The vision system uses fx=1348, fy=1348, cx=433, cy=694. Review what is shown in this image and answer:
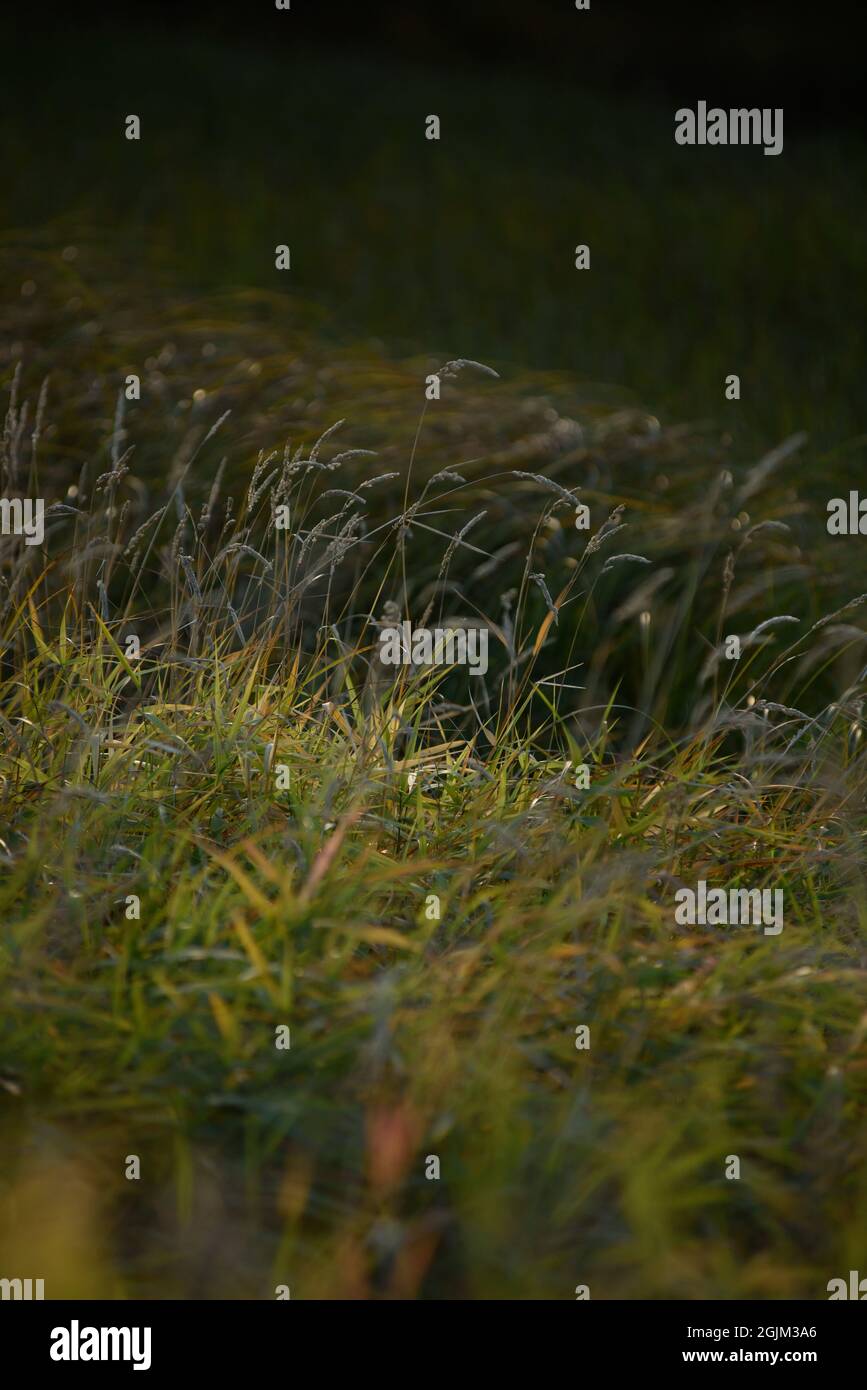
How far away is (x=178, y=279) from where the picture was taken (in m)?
6.78

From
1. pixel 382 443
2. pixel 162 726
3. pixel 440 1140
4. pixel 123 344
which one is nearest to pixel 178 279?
pixel 123 344

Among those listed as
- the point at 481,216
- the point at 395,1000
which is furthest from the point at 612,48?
the point at 395,1000

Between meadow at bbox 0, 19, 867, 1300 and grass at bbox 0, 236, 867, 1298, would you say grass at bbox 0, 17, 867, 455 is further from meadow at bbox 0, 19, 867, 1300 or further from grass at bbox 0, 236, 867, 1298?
grass at bbox 0, 236, 867, 1298

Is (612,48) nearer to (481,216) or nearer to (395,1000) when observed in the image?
(481,216)

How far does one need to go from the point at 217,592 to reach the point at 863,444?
3.17 meters

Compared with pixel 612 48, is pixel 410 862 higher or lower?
lower

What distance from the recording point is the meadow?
1.93 metres

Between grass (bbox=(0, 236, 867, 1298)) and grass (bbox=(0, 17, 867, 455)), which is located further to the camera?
grass (bbox=(0, 17, 867, 455))

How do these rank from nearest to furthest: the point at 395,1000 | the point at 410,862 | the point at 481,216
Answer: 1. the point at 395,1000
2. the point at 410,862
3. the point at 481,216

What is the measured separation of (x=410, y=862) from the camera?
2.64m

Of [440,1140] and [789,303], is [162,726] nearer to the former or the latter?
[440,1140]

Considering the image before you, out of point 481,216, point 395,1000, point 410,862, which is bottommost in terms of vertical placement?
point 395,1000

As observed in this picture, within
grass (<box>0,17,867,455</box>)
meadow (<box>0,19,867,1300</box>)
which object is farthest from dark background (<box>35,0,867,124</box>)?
meadow (<box>0,19,867,1300</box>)

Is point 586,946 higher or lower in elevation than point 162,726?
lower
